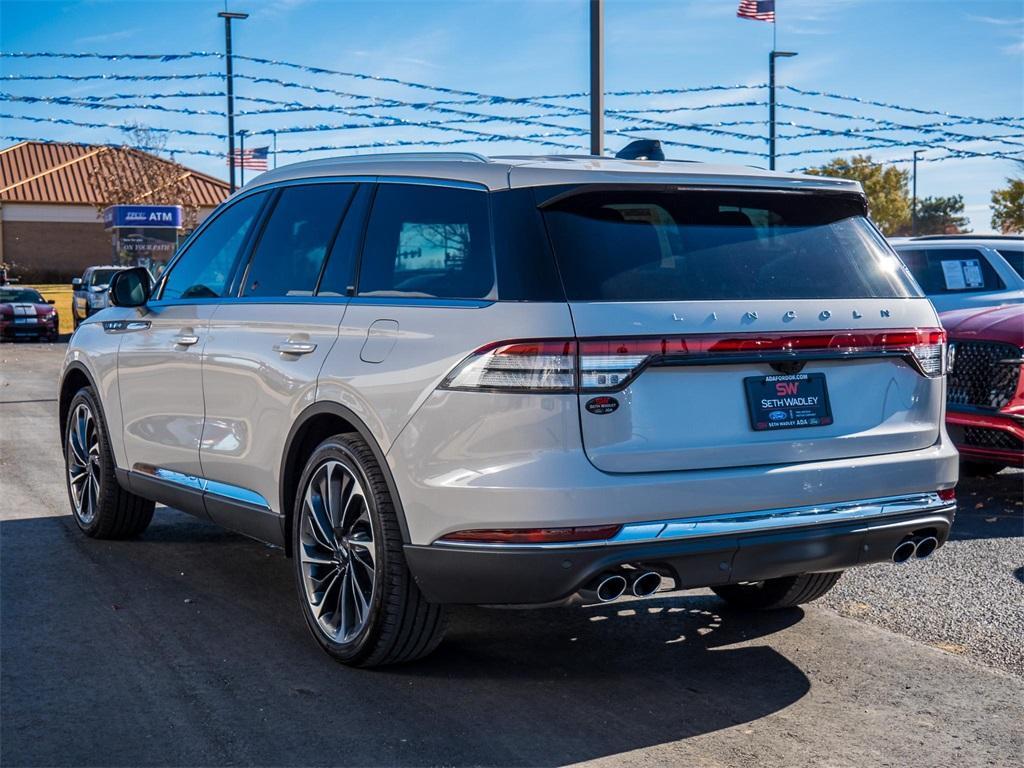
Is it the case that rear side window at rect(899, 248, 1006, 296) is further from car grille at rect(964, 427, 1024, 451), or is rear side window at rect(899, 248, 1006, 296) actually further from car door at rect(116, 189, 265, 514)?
car door at rect(116, 189, 265, 514)

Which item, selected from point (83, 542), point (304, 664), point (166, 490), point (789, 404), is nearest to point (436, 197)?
point (789, 404)

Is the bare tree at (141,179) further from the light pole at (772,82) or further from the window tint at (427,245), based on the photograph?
the window tint at (427,245)

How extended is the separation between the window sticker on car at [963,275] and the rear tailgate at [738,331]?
23.0ft

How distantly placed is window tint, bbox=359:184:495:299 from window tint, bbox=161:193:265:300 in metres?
1.15

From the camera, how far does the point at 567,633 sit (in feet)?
17.8

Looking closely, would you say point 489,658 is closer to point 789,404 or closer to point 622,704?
point 622,704

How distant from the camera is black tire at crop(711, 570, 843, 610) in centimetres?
559

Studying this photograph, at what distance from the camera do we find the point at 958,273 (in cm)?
1145

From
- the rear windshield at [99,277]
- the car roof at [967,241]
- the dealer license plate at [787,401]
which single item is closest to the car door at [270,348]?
the dealer license plate at [787,401]

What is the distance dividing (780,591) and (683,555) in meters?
1.62

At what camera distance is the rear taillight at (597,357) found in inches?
161

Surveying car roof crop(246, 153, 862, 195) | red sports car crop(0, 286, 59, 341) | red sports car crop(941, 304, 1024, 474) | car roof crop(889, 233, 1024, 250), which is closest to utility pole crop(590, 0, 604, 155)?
car roof crop(889, 233, 1024, 250)

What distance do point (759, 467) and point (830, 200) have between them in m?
1.16

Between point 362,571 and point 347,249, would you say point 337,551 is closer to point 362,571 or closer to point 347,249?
point 362,571
